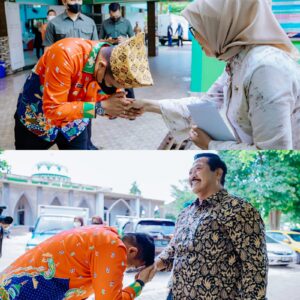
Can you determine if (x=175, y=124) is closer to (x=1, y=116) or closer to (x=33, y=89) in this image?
(x=33, y=89)

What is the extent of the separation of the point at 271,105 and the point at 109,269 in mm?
693

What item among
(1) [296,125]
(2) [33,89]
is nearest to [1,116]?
(2) [33,89]

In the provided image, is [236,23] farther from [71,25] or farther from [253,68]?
[71,25]

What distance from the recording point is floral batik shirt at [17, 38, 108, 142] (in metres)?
1.44

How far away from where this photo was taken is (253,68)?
1.14 m

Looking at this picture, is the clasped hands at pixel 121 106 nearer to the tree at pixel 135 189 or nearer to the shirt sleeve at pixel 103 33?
the tree at pixel 135 189

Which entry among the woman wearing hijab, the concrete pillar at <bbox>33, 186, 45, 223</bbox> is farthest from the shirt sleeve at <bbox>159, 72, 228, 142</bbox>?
the concrete pillar at <bbox>33, 186, 45, 223</bbox>

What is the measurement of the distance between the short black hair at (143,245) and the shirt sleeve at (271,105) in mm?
571

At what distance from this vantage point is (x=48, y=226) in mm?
1682

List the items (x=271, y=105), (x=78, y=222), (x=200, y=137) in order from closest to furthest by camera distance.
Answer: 1. (x=271, y=105)
2. (x=200, y=137)
3. (x=78, y=222)

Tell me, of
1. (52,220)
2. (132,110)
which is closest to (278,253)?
(132,110)

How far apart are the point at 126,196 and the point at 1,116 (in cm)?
141

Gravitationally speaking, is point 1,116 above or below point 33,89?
below

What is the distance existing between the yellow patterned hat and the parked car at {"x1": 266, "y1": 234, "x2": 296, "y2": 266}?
2.38ft
